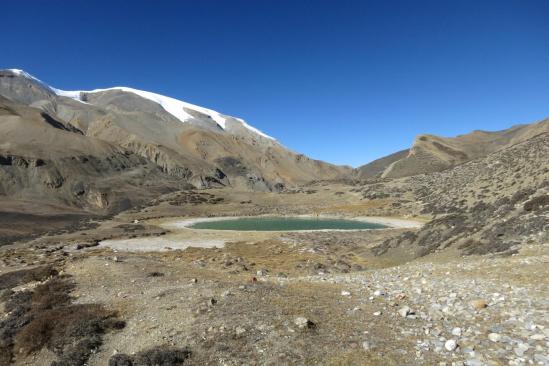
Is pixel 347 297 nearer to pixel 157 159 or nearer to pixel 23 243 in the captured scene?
pixel 23 243

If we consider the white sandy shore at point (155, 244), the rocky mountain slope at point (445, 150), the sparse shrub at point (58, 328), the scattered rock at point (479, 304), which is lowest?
the white sandy shore at point (155, 244)

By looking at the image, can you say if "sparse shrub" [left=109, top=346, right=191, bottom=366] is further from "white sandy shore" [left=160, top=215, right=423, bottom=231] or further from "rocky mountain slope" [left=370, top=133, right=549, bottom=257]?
"white sandy shore" [left=160, top=215, right=423, bottom=231]

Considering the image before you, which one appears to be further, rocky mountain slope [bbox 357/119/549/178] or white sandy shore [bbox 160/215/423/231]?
rocky mountain slope [bbox 357/119/549/178]

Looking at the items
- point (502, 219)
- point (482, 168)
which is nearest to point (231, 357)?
point (502, 219)

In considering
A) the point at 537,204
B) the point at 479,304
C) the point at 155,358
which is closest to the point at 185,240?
the point at 537,204

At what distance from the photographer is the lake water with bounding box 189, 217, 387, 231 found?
7338 cm

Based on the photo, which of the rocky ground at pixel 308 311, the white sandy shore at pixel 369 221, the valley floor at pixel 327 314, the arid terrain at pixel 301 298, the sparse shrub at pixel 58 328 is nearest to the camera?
the valley floor at pixel 327 314

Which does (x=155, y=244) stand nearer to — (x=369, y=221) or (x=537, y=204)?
(x=369, y=221)

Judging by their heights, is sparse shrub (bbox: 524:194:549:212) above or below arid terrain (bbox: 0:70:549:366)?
above

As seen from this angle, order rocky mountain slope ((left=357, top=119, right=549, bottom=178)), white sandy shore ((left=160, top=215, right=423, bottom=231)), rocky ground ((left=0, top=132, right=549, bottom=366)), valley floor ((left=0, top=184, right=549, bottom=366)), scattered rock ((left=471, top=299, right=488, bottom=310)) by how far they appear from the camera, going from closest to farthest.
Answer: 1. valley floor ((left=0, top=184, right=549, bottom=366))
2. rocky ground ((left=0, top=132, right=549, bottom=366))
3. scattered rock ((left=471, top=299, right=488, bottom=310))
4. white sandy shore ((left=160, top=215, right=423, bottom=231))
5. rocky mountain slope ((left=357, top=119, right=549, bottom=178))

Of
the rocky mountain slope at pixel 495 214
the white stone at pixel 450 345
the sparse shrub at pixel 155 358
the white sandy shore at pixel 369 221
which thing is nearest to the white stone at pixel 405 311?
the white stone at pixel 450 345

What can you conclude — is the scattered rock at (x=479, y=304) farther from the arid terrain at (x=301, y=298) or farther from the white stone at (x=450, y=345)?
the white stone at (x=450, y=345)

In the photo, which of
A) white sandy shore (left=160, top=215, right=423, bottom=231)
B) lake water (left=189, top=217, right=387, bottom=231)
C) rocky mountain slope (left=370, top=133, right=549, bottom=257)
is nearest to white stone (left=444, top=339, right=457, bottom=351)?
rocky mountain slope (left=370, top=133, right=549, bottom=257)

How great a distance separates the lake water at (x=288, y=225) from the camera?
73.4 m
